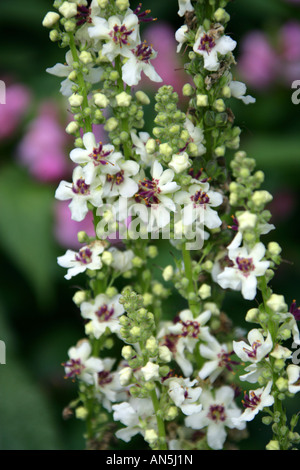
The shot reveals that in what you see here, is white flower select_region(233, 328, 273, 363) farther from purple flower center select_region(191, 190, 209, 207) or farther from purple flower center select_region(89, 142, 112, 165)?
purple flower center select_region(89, 142, 112, 165)

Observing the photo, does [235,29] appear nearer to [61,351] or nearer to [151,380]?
[61,351]

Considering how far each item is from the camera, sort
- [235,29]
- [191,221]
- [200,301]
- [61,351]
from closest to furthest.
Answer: [191,221], [200,301], [61,351], [235,29]

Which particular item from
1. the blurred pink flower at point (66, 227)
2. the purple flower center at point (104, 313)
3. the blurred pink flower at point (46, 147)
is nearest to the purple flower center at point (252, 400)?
the purple flower center at point (104, 313)

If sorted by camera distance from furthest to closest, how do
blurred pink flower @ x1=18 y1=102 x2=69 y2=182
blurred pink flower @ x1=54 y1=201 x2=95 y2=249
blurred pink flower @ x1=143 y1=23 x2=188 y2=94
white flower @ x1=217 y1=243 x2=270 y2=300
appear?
blurred pink flower @ x1=143 y1=23 x2=188 y2=94 → blurred pink flower @ x1=18 y1=102 x2=69 y2=182 → blurred pink flower @ x1=54 y1=201 x2=95 y2=249 → white flower @ x1=217 y1=243 x2=270 y2=300

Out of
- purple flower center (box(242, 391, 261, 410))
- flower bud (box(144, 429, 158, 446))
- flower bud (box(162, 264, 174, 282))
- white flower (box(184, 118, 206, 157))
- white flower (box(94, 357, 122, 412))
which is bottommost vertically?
flower bud (box(144, 429, 158, 446))

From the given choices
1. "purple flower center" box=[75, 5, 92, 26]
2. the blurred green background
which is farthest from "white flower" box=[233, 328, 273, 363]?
the blurred green background

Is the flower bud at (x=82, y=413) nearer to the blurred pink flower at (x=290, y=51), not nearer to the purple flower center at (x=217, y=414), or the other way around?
the purple flower center at (x=217, y=414)
